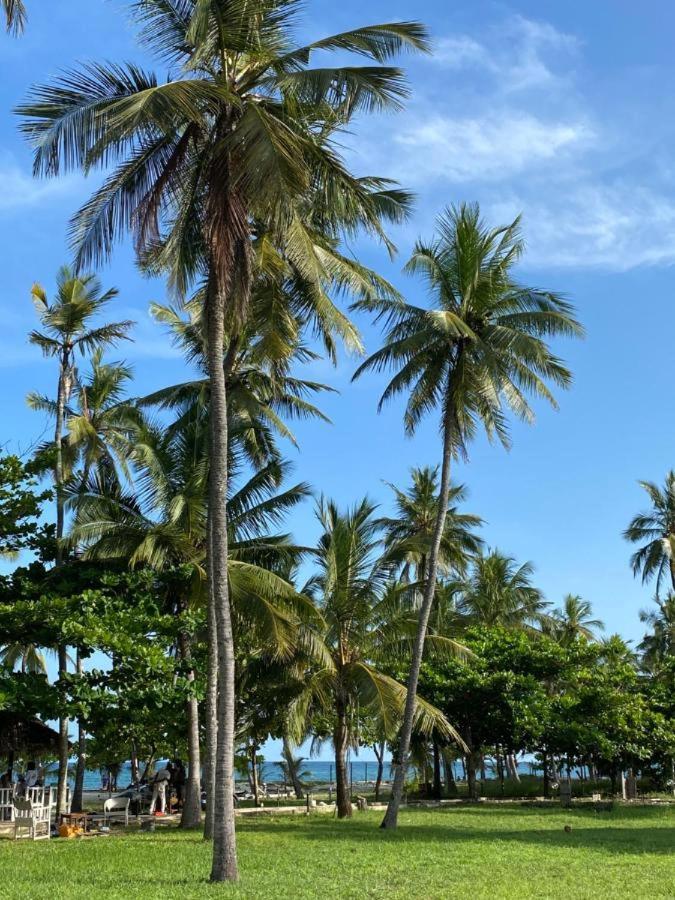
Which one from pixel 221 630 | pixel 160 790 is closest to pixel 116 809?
pixel 160 790

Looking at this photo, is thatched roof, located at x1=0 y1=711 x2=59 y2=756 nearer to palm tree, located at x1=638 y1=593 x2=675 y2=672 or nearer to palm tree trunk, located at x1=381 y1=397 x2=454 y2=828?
palm tree trunk, located at x1=381 y1=397 x2=454 y2=828

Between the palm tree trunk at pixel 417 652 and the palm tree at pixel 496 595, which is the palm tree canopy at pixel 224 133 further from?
the palm tree at pixel 496 595

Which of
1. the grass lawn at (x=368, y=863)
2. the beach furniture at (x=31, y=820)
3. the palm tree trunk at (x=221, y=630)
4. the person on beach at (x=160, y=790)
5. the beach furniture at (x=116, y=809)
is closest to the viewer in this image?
the grass lawn at (x=368, y=863)

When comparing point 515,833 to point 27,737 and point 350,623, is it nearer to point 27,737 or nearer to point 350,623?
point 350,623

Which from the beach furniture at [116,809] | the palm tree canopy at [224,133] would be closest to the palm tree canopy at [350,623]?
the beach furniture at [116,809]

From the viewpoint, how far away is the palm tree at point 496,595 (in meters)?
40.8

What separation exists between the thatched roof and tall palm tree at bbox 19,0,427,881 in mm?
10305

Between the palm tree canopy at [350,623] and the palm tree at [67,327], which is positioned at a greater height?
the palm tree at [67,327]

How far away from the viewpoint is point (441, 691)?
29359 mm

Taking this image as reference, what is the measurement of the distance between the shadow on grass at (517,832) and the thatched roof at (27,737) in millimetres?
5164

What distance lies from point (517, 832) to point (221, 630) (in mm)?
10176

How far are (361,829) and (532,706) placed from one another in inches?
410

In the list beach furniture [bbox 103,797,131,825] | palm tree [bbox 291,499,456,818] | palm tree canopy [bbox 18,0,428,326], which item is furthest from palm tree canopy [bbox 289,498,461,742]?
palm tree canopy [bbox 18,0,428,326]

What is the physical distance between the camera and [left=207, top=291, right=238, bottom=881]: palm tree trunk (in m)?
11.9
